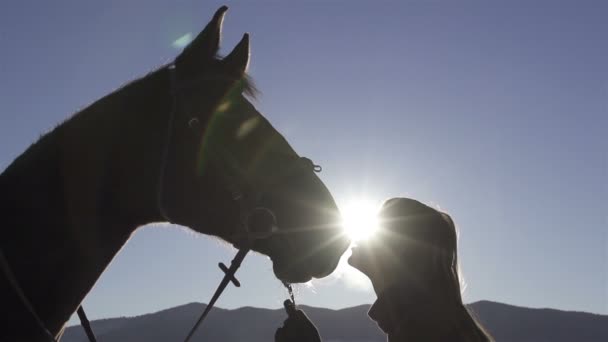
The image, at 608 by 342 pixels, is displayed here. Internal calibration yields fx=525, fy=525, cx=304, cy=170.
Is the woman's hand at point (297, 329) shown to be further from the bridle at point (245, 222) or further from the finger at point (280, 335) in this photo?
the bridle at point (245, 222)

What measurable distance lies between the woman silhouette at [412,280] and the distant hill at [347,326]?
377 ft

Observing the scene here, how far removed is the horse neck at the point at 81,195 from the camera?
266cm

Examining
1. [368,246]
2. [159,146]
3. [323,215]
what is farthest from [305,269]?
[159,146]

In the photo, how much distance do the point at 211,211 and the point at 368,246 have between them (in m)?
1.15

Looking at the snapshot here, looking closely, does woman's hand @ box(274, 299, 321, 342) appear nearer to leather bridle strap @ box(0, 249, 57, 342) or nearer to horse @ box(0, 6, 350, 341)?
horse @ box(0, 6, 350, 341)

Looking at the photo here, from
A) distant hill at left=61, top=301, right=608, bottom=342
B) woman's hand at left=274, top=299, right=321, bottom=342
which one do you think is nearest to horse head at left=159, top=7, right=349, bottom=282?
woman's hand at left=274, top=299, right=321, bottom=342

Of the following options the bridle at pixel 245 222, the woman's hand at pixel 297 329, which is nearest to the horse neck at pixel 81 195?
the bridle at pixel 245 222

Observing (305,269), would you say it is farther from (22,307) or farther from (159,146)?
(22,307)

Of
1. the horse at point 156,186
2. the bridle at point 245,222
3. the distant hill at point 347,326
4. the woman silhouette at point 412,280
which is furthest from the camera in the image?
the distant hill at point 347,326

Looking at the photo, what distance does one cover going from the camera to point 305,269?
327cm

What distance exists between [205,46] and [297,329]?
1.86 m

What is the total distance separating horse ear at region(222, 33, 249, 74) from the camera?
132 inches

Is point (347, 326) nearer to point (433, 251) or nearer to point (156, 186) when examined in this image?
point (433, 251)

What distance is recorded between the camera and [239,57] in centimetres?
338
